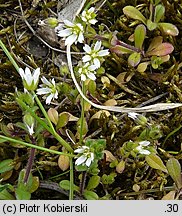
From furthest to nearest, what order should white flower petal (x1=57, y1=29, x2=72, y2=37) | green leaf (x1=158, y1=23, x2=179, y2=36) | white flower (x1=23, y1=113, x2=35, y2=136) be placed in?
green leaf (x1=158, y1=23, x2=179, y2=36) → white flower petal (x1=57, y1=29, x2=72, y2=37) → white flower (x1=23, y1=113, x2=35, y2=136)

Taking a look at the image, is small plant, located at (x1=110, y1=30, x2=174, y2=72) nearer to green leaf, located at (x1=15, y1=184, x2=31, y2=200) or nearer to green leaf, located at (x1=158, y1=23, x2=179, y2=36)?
green leaf, located at (x1=158, y1=23, x2=179, y2=36)

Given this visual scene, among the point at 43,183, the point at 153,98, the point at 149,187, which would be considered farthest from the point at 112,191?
the point at 153,98

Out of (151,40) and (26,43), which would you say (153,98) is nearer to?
(151,40)

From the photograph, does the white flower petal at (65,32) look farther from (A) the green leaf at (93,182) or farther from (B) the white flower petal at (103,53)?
(A) the green leaf at (93,182)

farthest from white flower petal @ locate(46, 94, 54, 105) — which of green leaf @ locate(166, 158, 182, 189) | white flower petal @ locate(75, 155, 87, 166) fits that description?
green leaf @ locate(166, 158, 182, 189)

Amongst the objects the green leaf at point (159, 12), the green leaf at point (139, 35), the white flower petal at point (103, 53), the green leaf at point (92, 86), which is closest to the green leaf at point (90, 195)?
the green leaf at point (92, 86)
